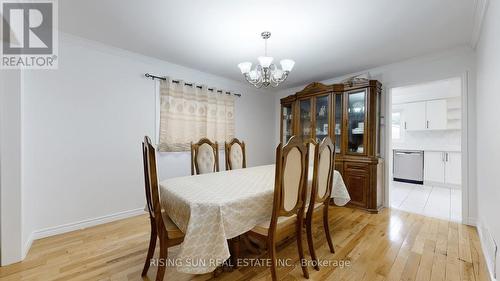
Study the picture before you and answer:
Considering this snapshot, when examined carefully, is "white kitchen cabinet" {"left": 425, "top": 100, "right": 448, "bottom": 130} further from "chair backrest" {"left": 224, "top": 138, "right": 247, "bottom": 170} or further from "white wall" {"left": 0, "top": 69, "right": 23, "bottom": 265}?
"white wall" {"left": 0, "top": 69, "right": 23, "bottom": 265}

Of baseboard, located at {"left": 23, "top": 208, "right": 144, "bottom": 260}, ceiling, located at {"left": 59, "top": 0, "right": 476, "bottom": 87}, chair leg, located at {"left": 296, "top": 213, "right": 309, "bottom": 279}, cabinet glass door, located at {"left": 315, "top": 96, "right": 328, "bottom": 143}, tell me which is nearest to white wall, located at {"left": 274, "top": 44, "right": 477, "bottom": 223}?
ceiling, located at {"left": 59, "top": 0, "right": 476, "bottom": 87}

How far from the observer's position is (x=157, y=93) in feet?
10.3

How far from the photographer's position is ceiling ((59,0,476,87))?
1.87 m

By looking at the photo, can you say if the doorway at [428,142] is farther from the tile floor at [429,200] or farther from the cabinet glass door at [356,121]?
the cabinet glass door at [356,121]

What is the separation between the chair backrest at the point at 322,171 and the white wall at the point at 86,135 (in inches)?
90.3

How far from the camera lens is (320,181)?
1.92 metres

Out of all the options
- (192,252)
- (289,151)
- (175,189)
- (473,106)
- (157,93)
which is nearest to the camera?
(192,252)

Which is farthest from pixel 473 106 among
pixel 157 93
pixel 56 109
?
pixel 56 109

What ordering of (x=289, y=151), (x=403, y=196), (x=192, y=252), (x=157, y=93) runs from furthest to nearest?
(x=403, y=196) < (x=157, y=93) < (x=289, y=151) < (x=192, y=252)

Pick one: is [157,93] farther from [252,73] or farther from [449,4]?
[449,4]

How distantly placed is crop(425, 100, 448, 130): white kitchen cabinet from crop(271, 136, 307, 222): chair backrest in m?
5.04

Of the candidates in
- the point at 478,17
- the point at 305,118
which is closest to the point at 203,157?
the point at 305,118

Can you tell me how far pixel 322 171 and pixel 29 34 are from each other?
3203mm

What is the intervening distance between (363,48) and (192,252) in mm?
2927
